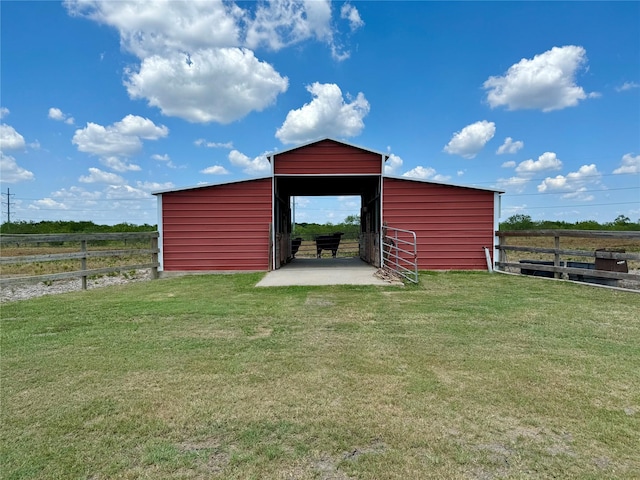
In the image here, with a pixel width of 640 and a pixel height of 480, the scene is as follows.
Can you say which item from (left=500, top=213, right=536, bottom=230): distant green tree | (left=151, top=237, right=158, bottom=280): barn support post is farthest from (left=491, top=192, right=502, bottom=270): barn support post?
(left=500, top=213, right=536, bottom=230): distant green tree

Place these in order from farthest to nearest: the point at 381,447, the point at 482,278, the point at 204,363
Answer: the point at 482,278 → the point at 204,363 → the point at 381,447

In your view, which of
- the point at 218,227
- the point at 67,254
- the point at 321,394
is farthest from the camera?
the point at 218,227

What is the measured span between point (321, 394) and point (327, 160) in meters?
8.23

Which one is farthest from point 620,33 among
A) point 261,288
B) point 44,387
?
point 44,387

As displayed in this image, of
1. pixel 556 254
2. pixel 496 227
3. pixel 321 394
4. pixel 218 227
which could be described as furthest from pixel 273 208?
pixel 321 394

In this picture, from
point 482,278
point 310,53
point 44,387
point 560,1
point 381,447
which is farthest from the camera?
point 310,53

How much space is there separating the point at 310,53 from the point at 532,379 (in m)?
13.6

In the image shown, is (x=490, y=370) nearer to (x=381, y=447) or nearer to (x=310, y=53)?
(x=381, y=447)

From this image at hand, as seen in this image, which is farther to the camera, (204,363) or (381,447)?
(204,363)

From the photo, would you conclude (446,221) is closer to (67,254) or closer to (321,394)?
(321,394)

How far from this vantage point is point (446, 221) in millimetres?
10031

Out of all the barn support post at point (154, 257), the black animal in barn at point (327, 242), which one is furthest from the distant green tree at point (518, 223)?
the barn support post at point (154, 257)

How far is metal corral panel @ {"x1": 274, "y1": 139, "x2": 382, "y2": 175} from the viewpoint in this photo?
10078mm

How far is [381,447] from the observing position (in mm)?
1917
